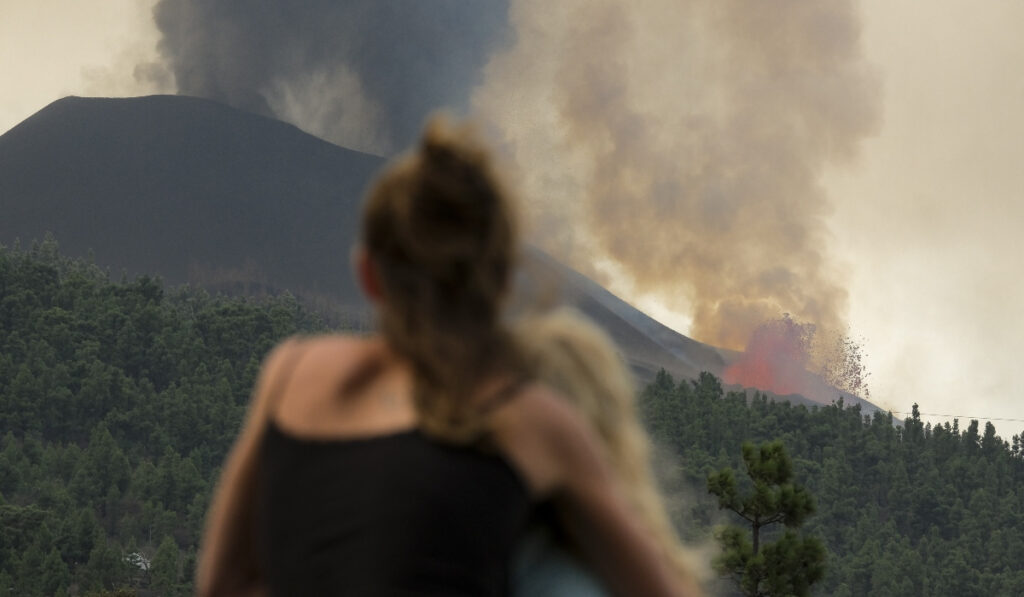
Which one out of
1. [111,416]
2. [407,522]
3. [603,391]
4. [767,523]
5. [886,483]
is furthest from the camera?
[886,483]

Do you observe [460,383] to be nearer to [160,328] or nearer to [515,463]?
[515,463]

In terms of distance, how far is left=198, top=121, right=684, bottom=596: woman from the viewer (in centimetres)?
121

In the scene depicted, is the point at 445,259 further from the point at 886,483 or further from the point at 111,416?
the point at 886,483

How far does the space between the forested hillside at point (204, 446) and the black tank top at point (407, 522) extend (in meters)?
91.0

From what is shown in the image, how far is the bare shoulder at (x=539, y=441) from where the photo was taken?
4.01 feet

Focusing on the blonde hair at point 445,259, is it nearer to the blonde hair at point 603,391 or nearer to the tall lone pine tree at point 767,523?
the blonde hair at point 603,391

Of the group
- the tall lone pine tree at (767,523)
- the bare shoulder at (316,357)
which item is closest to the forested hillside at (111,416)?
the tall lone pine tree at (767,523)

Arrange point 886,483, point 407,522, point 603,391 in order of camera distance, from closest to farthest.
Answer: point 407,522 → point 603,391 → point 886,483

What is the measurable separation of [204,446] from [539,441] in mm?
131514

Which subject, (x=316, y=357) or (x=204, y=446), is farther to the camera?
(x=204, y=446)

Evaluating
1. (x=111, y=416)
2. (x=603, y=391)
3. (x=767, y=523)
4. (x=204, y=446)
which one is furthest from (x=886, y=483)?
(x=603, y=391)

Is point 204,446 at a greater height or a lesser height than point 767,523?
greater

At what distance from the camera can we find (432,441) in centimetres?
123

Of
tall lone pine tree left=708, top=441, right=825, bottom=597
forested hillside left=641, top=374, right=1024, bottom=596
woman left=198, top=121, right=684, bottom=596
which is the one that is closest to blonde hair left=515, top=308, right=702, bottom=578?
woman left=198, top=121, right=684, bottom=596
